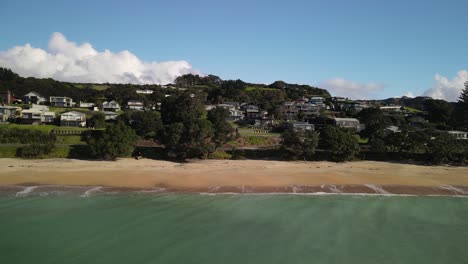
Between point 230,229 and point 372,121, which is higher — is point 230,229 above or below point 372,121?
below

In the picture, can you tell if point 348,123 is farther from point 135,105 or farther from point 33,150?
point 33,150

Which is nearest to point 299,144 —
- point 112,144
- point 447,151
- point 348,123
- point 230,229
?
point 447,151

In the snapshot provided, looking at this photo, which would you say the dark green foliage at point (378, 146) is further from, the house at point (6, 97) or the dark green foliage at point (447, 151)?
the house at point (6, 97)

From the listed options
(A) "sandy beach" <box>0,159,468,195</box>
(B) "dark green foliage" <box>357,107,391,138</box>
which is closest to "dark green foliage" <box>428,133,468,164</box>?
(A) "sandy beach" <box>0,159,468,195</box>

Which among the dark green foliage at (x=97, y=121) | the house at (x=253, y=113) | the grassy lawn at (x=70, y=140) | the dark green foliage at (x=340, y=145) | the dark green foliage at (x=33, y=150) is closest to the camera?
the dark green foliage at (x=33, y=150)

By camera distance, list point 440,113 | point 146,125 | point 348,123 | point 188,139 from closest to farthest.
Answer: point 188,139 < point 146,125 < point 348,123 < point 440,113

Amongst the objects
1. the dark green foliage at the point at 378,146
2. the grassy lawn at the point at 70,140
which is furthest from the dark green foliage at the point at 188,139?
the dark green foliage at the point at 378,146

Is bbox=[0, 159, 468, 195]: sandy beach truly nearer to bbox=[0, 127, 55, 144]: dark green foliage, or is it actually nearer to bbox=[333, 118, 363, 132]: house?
bbox=[0, 127, 55, 144]: dark green foliage
